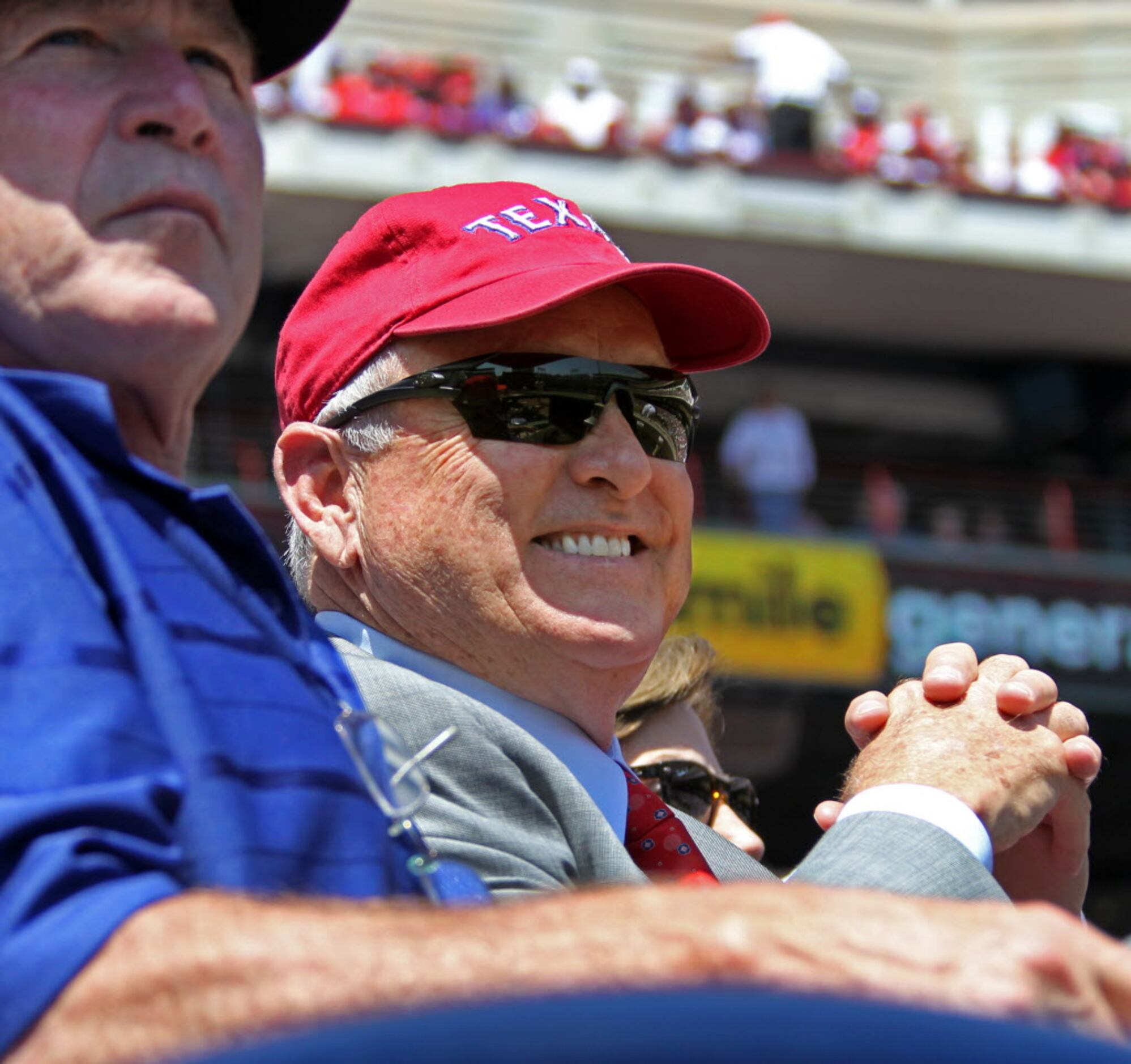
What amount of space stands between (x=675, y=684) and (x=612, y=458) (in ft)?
3.30

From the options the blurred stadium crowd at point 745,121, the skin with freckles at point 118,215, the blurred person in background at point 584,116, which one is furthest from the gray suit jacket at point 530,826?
the blurred person in background at point 584,116

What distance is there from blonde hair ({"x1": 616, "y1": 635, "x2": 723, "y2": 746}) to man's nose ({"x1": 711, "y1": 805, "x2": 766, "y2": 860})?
7.5 inches

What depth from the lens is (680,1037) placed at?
0.53 m

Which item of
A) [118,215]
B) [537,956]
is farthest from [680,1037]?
[118,215]

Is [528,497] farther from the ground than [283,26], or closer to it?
closer to it

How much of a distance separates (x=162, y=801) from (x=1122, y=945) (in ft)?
1.76

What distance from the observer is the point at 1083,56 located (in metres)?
18.2

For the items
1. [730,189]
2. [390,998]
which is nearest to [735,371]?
[730,189]

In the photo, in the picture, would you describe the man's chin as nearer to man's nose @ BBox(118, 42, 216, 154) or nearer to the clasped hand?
the clasped hand

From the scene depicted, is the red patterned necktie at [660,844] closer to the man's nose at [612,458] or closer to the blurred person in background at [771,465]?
the man's nose at [612,458]

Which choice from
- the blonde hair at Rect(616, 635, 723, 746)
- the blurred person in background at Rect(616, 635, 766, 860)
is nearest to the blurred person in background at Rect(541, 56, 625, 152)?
the blonde hair at Rect(616, 635, 723, 746)

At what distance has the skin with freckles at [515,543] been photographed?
1701 millimetres

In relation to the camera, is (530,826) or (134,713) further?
(530,826)

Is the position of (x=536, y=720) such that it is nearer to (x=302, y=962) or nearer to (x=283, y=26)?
(x=283, y=26)
